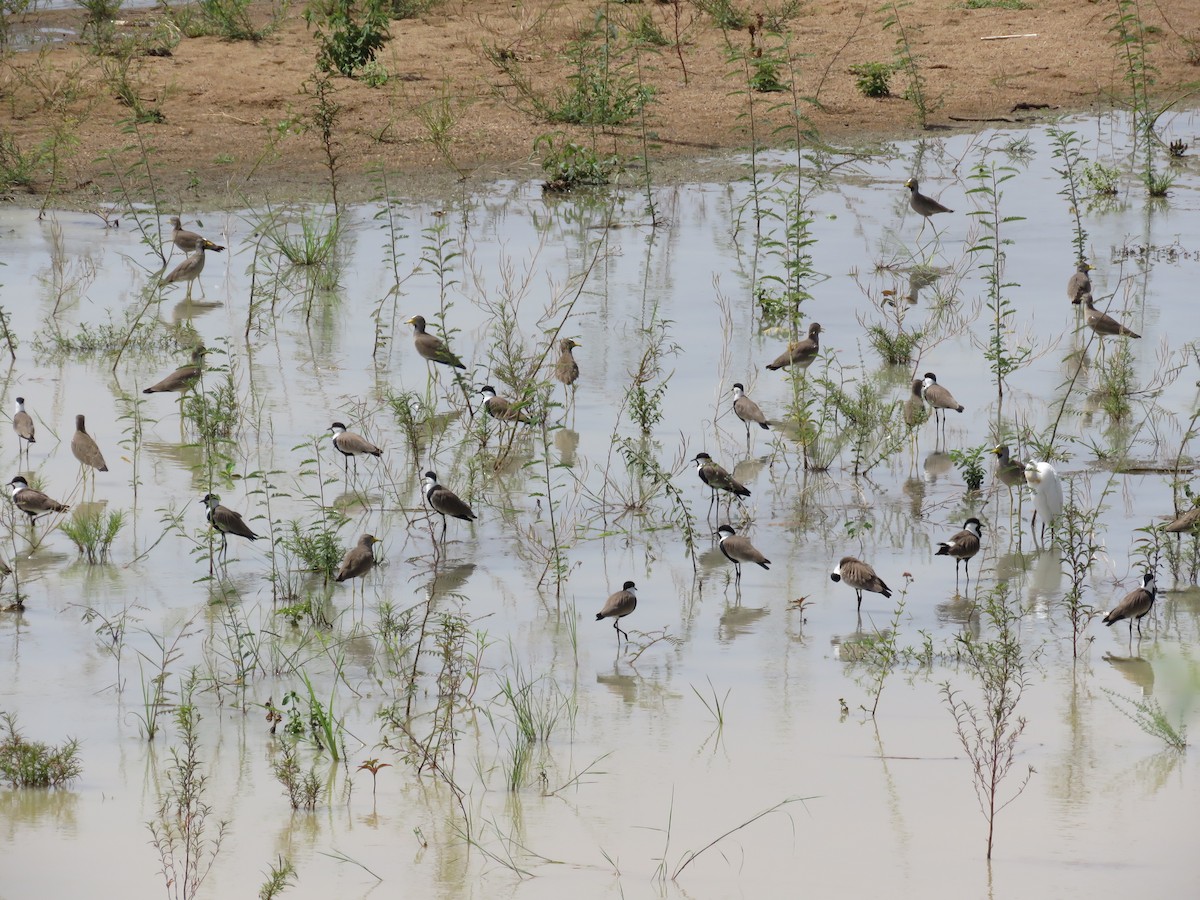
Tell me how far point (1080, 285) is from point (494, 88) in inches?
440

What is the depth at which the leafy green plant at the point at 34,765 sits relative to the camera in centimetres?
615

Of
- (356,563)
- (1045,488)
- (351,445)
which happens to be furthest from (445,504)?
(1045,488)

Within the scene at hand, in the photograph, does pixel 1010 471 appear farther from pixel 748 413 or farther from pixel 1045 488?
pixel 748 413

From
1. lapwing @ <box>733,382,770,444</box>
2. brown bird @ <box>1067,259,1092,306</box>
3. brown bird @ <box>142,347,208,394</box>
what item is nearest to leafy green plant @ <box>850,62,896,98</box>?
brown bird @ <box>1067,259,1092,306</box>

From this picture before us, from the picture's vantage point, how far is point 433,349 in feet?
39.6

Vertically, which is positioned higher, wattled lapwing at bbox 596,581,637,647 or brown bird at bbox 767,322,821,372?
brown bird at bbox 767,322,821,372

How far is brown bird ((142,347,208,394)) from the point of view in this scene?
11078mm

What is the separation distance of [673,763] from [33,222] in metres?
12.7

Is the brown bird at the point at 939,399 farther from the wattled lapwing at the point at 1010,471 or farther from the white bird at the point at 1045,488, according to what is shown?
the white bird at the point at 1045,488

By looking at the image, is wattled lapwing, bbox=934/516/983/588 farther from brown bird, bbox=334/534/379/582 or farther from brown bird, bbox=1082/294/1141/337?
brown bird, bbox=1082/294/1141/337

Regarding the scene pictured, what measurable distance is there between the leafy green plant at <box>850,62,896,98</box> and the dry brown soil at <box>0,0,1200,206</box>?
0.21 meters

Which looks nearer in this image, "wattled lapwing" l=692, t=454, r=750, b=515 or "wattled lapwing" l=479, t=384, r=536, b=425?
"wattled lapwing" l=692, t=454, r=750, b=515

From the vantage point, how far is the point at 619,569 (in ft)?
29.3

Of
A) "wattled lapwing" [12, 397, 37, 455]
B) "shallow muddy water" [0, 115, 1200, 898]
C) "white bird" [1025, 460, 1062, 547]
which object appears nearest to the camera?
"shallow muddy water" [0, 115, 1200, 898]
